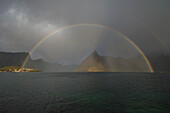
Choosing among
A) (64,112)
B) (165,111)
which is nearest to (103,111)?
(64,112)

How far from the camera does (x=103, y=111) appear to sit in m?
15.2

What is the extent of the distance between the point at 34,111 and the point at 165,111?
22.0 metres

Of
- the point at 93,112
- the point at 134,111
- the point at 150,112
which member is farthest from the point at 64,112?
the point at 150,112

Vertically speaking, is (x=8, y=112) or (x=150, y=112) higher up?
(x=8, y=112)

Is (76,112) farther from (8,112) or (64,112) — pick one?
(8,112)

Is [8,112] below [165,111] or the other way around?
the other way around

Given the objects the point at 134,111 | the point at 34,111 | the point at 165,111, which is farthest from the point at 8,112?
the point at 165,111

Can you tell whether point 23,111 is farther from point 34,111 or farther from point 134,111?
point 134,111

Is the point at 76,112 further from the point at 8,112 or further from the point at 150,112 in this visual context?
the point at 150,112

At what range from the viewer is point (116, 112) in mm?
14820

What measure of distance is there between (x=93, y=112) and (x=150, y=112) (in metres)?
9.52

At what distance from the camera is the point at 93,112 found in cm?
1479

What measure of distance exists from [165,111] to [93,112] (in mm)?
12208

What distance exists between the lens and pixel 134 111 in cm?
1525
